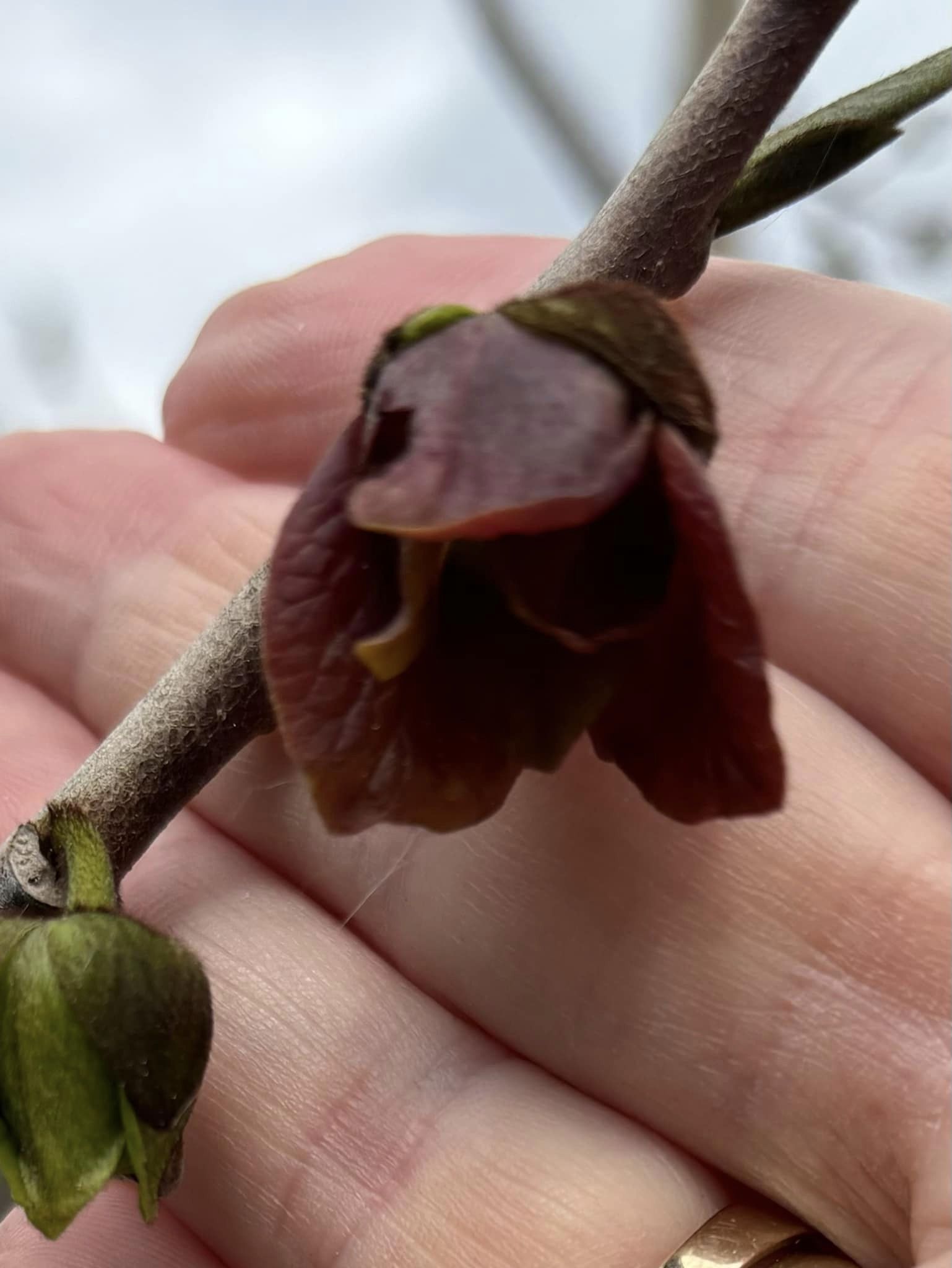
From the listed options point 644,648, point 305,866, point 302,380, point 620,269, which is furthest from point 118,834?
point 302,380

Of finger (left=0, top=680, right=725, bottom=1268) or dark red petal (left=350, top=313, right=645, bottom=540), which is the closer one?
dark red petal (left=350, top=313, right=645, bottom=540)

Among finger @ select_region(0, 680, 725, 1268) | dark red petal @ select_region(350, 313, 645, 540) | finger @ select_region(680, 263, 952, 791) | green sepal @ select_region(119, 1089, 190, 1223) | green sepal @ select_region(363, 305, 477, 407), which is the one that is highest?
green sepal @ select_region(363, 305, 477, 407)

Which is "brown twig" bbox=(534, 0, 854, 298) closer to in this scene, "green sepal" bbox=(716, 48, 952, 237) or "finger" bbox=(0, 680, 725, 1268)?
"green sepal" bbox=(716, 48, 952, 237)

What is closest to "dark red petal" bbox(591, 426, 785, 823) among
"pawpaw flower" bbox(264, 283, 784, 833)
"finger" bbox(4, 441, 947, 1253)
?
"pawpaw flower" bbox(264, 283, 784, 833)

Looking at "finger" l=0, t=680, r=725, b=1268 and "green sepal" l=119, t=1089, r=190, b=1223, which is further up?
"green sepal" l=119, t=1089, r=190, b=1223

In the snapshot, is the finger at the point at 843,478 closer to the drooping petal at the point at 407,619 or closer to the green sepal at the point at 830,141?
the green sepal at the point at 830,141

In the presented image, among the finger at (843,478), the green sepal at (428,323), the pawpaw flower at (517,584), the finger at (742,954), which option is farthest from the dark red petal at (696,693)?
the finger at (843,478)

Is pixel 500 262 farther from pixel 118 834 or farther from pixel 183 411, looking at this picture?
pixel 118 834

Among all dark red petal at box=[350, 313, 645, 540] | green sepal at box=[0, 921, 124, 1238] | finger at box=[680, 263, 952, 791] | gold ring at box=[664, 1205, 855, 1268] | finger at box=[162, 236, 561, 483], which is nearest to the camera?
dark red petal at box=[350, 313, 645, 540]
